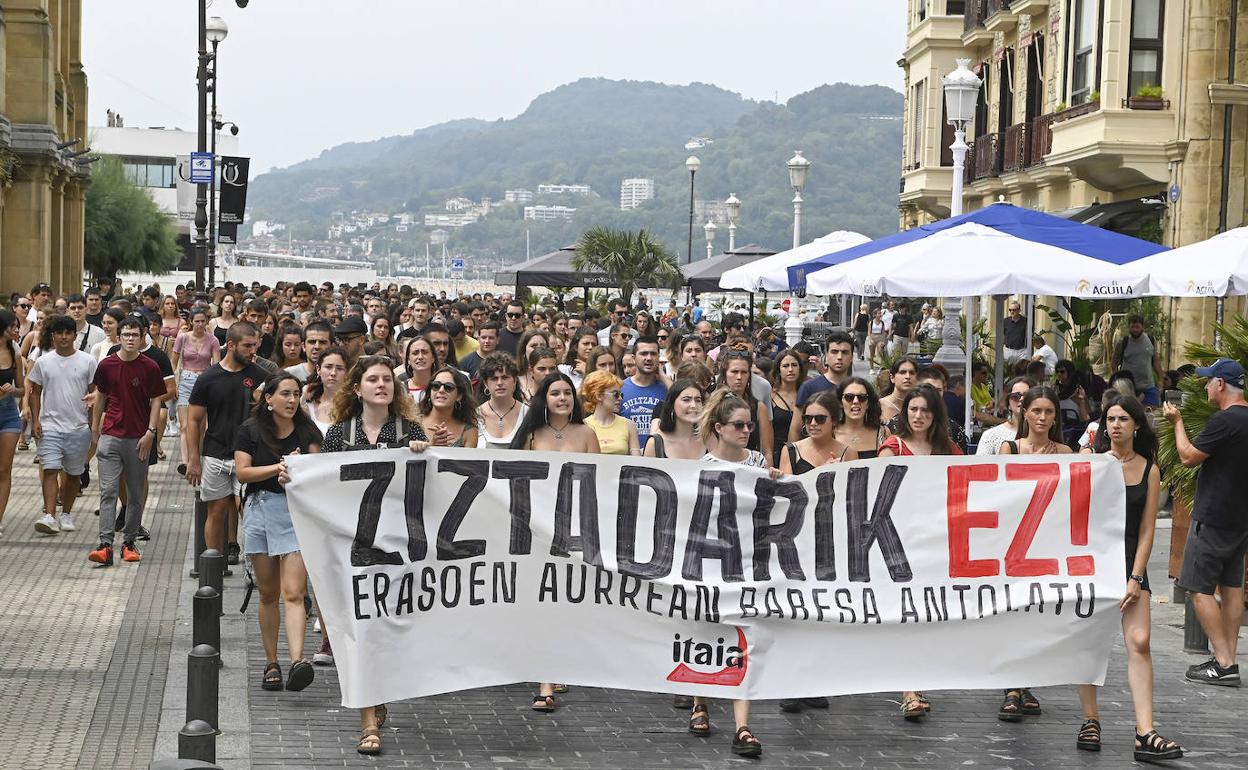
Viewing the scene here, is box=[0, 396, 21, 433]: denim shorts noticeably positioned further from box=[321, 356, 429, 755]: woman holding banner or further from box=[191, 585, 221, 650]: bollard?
box=[191, 585, 221, 650]: bollard

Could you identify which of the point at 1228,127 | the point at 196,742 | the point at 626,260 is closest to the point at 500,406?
the point at 196,742

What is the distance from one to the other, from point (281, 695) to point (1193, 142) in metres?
20.5

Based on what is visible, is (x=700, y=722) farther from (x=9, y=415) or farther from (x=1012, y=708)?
(x=9, y=415)

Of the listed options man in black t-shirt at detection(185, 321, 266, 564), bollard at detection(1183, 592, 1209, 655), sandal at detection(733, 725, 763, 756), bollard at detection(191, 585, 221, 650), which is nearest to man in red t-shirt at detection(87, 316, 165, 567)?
man in black t-shirt at detection(185, 321, 266, 564)

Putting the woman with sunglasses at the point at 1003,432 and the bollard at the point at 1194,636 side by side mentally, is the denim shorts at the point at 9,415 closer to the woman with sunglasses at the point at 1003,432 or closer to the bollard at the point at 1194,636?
the woman with sunglasses at the point at 1003,432

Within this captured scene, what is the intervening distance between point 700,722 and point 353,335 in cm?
578

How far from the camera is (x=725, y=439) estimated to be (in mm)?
8438

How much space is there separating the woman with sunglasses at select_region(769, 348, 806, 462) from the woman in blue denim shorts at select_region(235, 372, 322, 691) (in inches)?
151

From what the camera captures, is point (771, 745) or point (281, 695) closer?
point (771, 745)

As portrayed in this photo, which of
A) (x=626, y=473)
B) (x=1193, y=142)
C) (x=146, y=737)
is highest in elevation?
(x=1193, y=142)

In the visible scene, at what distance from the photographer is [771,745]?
805 cm

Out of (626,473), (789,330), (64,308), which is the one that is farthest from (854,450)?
(789,330)

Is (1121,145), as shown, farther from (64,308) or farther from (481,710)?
(481,710)

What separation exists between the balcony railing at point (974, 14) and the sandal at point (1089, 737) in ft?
110
